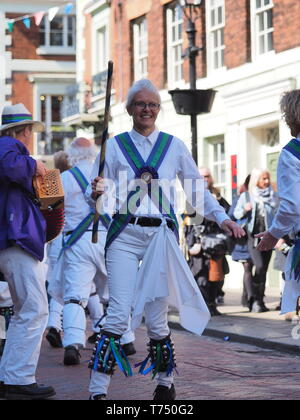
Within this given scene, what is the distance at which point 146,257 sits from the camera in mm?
6121

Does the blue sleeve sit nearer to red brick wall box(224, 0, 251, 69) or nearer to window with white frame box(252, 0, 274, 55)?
window with white frame box(252, 0, 274, 55)

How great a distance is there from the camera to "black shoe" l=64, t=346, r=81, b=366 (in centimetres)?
845

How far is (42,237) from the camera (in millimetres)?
6621

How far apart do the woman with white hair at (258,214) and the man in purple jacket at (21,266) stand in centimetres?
639

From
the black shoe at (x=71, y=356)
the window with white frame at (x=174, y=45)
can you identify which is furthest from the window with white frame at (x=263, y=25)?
the black shoe at (x=71, y=356)

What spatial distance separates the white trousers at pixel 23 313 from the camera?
6.51 metres

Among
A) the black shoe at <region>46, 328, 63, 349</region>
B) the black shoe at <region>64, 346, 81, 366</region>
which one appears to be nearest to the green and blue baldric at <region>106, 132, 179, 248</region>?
the black shoe at <region>64, 346, 81, 366</region>

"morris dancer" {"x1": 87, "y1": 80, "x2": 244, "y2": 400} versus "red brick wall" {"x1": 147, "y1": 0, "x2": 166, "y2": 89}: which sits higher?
"red brick wall" {"x1": 147, "y1": 0, "x2": 166, "y2": 89}

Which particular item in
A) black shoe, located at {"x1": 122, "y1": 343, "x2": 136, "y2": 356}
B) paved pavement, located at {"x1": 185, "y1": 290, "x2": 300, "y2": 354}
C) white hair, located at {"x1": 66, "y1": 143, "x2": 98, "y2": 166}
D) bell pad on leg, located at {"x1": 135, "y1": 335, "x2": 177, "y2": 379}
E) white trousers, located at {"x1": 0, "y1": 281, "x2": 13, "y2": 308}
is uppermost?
white hair, located at {"x1": 66, "y1": 143, "x2": 98, "y2": 166}

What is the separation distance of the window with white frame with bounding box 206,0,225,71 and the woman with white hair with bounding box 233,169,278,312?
7.49 metres

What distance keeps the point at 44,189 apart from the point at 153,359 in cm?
137

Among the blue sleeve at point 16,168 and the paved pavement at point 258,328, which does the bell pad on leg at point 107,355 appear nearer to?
the blue sleeve at point 16,168
